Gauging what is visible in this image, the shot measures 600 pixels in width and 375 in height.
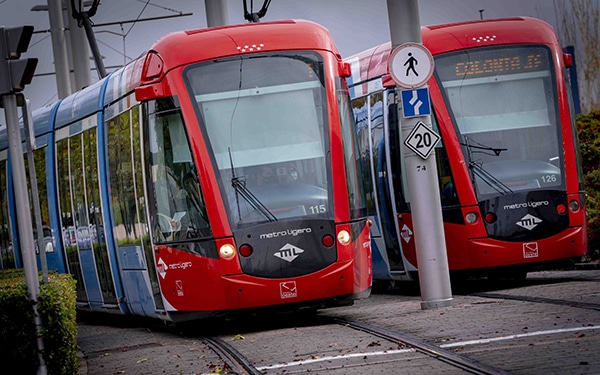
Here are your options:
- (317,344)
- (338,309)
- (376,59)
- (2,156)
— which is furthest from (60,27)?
(317,344)

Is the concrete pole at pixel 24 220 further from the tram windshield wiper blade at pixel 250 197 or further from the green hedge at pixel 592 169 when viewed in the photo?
the green hedge at pixel 592 169

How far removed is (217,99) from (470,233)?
14.3 feet

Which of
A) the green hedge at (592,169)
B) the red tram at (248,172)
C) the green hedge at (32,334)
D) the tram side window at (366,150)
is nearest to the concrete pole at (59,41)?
the green hedge at (592,169)

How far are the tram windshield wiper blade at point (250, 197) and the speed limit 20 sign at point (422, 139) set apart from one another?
2.39m

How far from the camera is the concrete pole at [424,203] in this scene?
52.5 ft

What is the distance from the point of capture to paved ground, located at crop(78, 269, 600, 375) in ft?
33.9

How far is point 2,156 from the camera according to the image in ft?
76.2

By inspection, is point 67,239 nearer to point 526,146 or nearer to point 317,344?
point 526,146

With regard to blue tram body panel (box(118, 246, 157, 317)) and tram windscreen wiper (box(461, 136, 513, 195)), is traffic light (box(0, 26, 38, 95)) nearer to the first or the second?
blue tram body panel (box(118, 246, 157, 317))

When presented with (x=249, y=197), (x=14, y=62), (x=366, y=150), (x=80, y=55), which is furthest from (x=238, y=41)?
(x=80, y=55)

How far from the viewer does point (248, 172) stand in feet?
47.9

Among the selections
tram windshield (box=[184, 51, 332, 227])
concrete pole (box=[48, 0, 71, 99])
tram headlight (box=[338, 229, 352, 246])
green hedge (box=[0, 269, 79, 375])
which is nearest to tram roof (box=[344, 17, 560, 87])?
tram windshield (box=[184, 51, 332, 227])

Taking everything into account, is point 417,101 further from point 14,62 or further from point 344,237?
point 14,62

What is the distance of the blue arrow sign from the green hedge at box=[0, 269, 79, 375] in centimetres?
596
